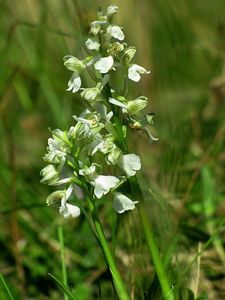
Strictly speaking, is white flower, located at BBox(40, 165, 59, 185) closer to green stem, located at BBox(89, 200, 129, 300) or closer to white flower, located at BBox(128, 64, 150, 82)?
green stem, located at BBox(89, 200, 129, 300)

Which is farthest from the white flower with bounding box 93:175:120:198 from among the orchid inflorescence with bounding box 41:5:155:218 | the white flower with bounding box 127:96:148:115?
the white flower with bounding box 127:96:148:115

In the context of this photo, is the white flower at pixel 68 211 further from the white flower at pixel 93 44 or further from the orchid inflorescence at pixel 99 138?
the white flower at pixel 93 44

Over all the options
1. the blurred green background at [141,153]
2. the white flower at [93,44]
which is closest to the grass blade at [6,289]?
the blurred green background at [141,153]

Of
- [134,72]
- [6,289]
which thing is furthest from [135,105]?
[6,289]

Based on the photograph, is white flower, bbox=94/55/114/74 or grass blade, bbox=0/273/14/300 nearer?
white flower, bbox=94/55/114/74

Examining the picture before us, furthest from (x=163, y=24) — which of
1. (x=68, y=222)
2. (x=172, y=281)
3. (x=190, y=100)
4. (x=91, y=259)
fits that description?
(x=172, y=281)

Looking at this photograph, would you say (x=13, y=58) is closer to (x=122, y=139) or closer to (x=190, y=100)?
(x=190, y=100)
